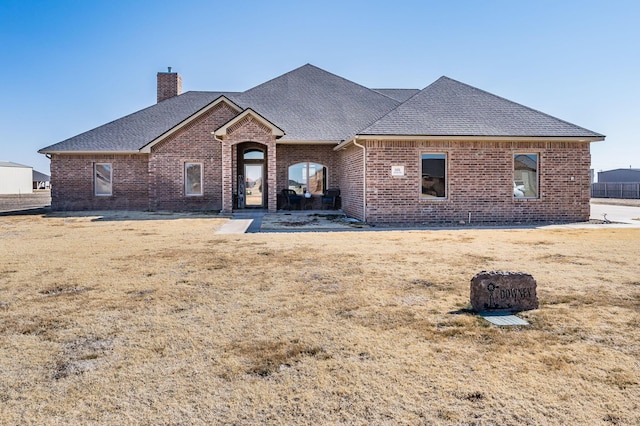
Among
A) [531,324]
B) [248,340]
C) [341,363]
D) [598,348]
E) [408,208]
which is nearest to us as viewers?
[341,363]

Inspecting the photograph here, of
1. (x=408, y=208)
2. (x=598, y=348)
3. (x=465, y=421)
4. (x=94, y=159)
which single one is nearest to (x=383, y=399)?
(x=465, y=421)

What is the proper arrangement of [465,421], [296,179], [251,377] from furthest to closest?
[296,179] → [251,377] → [465,421]

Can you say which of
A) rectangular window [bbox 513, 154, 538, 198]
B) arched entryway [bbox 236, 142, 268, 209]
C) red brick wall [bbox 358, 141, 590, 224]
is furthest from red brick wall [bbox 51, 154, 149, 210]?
rectangular window [bbox 513, 154, 538, 198]

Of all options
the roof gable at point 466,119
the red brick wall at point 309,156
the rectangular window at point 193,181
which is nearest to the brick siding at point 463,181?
the roof gable at point 466,119

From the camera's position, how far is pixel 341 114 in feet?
73.2

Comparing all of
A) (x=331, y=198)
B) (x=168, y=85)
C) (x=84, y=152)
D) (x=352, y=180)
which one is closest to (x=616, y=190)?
(x=331, y=198)

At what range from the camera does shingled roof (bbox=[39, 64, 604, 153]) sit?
49.0ft

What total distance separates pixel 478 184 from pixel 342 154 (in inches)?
249

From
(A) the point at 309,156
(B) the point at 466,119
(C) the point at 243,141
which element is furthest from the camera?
(A) the point at 309,156

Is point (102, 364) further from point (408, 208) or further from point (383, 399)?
point (408, 208)

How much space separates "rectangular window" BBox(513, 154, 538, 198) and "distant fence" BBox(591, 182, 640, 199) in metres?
27.9

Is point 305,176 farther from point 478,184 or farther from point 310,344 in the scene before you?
point 310,344

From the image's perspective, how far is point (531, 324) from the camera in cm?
440

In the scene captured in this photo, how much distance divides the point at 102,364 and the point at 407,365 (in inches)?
92.2
